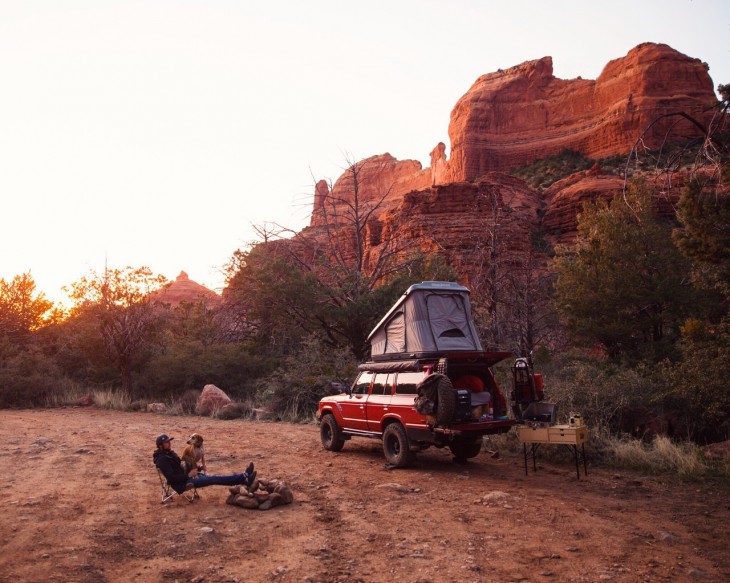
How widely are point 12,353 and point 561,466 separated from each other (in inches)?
1131

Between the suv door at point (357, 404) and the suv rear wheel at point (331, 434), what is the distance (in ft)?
1.06

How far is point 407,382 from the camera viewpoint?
1014 cm

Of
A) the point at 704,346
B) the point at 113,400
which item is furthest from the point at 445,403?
the point at 113,400

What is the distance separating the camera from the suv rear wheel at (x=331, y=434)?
1208cm

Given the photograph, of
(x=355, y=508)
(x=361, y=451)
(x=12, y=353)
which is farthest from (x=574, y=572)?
(x=12, y=353)

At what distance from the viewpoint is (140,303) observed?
29594 millimetres

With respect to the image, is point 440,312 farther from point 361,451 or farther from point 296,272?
point 296,272

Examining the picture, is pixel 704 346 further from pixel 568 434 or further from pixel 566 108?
pixel 566 108

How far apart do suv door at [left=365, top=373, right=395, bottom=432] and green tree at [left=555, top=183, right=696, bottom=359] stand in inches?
468

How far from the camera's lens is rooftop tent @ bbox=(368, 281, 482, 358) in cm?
1229

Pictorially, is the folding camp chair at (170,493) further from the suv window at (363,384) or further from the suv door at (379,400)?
the suv window at (363,384)

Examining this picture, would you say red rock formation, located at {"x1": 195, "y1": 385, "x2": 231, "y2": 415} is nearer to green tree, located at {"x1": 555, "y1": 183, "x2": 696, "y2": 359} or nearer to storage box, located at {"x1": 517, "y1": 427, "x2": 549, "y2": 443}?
green tree, located at {"x1": 555, "y1": 183, "x2": 696, "y2": 359}

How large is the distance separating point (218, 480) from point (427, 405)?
356 cm

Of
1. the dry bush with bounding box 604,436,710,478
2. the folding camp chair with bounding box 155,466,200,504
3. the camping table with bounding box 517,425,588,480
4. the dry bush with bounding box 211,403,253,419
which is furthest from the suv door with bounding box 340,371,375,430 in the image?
the dry bush with bounding box 211,403,253,419
